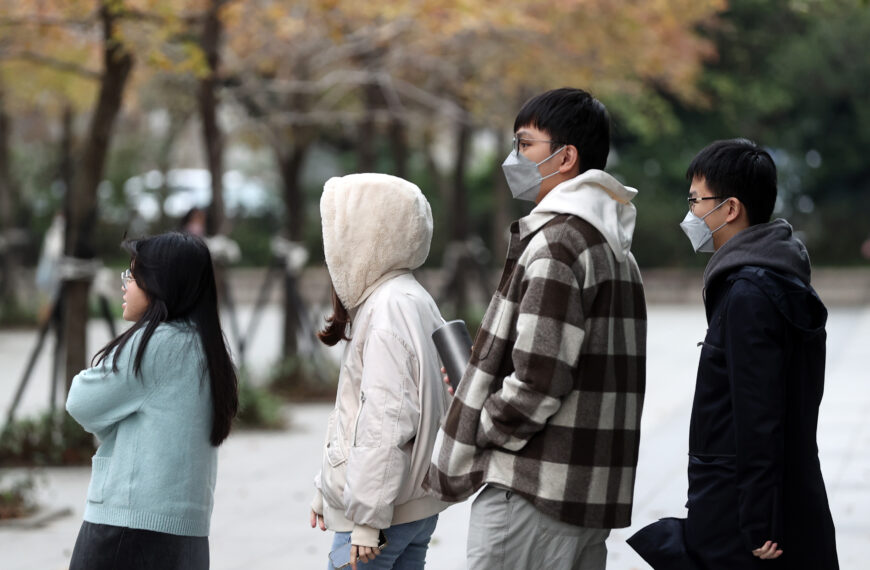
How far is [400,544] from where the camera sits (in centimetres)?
332

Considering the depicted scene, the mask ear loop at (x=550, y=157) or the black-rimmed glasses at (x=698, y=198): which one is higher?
the mask ear loop at (x=550, y=157)

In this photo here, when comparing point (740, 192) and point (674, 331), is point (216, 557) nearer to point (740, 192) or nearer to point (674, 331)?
point (740, 192)

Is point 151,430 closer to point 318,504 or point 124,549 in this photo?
point 124,549

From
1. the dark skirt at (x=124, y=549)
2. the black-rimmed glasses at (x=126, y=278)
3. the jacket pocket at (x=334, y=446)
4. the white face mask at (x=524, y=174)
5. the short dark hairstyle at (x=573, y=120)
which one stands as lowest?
the dark skirt at (x=124, y=549)

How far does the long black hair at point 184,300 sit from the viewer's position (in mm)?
3443

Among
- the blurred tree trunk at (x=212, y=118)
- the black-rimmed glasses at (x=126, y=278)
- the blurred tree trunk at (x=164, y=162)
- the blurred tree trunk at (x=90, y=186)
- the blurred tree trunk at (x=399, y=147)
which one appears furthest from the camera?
the blurred tree trunk at (x=164, y=162)

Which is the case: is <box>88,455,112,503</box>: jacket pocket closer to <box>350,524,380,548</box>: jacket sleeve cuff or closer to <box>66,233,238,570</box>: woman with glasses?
<box>66,233,238,570</box>: woman with glasses

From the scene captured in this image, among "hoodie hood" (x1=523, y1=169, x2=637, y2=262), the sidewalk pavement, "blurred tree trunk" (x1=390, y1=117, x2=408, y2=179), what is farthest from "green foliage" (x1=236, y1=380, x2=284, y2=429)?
"hoodie hood" (x1=523, y1=169, x2=637, y2=262)

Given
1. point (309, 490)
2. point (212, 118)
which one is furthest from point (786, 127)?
point (309, 490)

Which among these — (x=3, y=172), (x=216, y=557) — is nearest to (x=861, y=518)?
(x=216, y=557)

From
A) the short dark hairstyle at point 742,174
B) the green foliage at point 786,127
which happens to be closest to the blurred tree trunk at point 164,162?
the green foliage at point 786,127

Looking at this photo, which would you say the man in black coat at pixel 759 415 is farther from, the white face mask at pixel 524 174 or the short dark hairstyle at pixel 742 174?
the white face mask at pixel 524 174

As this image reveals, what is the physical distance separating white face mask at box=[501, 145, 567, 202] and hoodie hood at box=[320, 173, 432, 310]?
0.30 meters

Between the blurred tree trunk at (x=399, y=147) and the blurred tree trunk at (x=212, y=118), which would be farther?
the blurred tree trunk at (x=399, y=147)
